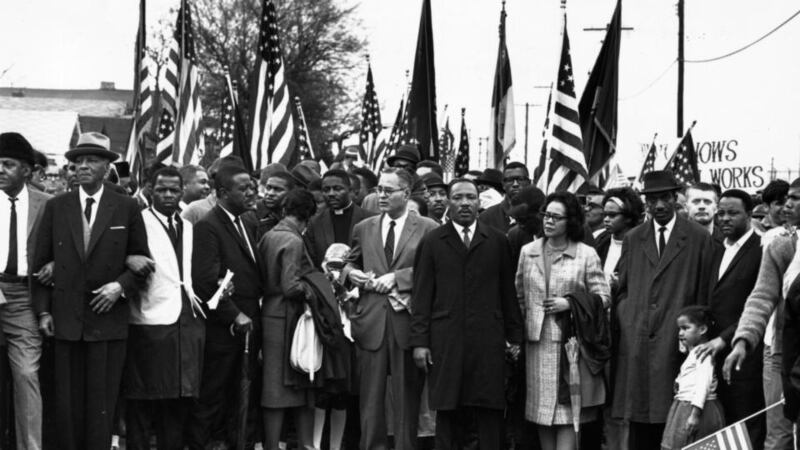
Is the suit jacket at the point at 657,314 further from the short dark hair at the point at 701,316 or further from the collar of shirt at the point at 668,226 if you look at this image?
the short dark hair at the point at 701,316

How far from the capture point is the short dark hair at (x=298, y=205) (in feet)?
37.0

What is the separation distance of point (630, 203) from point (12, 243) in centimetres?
561

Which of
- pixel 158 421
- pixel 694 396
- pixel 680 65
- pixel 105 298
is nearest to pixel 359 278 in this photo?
pixel 158 421

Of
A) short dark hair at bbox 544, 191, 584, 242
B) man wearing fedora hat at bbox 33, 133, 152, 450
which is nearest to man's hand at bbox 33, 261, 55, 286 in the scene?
man wearing fedora hat at bbox 33, 133, 152, 450

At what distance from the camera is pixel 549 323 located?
10773mm

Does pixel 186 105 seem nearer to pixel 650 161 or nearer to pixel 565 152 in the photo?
pixel 565 152

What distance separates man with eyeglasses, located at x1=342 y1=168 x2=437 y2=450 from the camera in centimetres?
1110

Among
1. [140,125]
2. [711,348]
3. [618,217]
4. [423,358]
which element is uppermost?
[140,125]

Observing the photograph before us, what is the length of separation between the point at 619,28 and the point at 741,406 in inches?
328

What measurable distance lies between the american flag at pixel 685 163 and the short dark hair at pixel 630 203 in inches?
247

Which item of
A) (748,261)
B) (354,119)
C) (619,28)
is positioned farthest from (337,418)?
(354,119)

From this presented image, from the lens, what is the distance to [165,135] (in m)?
19.0

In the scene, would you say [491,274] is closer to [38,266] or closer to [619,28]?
[38,266]

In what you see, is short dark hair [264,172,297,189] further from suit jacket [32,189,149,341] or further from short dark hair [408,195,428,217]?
suit jacket [32,189,149,341]
